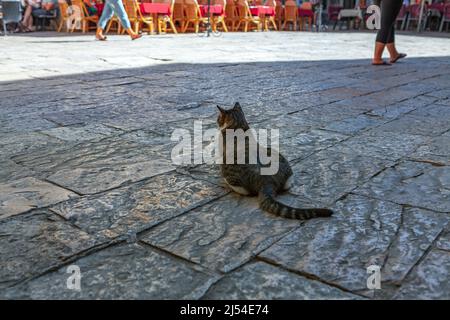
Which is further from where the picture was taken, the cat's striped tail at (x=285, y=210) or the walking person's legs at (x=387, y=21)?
the walking person's legs at (x=387, y=21)

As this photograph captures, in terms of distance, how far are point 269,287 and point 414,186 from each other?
1.03 m

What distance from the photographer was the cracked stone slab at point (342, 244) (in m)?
1.26

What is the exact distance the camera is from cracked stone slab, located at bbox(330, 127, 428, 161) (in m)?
2.36

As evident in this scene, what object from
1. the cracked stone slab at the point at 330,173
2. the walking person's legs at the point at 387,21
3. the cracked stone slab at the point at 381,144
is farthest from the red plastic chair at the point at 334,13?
the cracked stone slab at the point at 330,173

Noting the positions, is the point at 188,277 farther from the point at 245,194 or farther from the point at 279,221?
the point at 245,194

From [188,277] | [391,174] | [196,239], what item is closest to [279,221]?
[196,239]

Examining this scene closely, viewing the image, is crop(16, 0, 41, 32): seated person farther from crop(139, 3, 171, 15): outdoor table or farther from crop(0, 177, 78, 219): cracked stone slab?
crop(0, 177, 78, 219): cracked stone slab

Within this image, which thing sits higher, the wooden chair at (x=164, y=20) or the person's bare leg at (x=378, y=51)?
the wooden chair at (x=164, y=20)

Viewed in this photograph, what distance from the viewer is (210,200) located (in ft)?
5.77

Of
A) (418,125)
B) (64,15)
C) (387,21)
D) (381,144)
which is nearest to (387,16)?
(387,21)

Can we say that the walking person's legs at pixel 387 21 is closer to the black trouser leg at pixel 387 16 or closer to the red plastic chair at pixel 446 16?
the black trouser leg at pixel 387 16

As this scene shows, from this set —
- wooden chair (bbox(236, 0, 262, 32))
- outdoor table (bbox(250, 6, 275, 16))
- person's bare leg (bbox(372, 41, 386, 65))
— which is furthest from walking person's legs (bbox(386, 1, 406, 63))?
outdoor table (bbox(250, 6, 275, 16))

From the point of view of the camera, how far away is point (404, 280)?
1215 mm

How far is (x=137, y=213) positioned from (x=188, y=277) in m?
0.48
